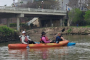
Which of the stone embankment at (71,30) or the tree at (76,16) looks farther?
the tree at (76,16)

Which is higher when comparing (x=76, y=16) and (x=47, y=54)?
(x=47, y=54)

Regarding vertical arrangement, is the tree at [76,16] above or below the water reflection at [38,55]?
below

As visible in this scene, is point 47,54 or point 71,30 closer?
point 47,54

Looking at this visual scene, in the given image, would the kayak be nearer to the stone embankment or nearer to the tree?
the stone embankment

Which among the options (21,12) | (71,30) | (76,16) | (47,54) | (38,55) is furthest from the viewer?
(76,16)

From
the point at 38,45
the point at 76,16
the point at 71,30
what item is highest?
the point at 38,45

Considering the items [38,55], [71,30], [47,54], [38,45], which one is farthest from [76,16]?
[38,55]

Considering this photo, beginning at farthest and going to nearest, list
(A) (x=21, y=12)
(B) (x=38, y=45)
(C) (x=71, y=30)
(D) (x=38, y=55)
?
(A) (x=21, y=12) → (C) (x=71, y=30) → (B) (x=38, y=45) → (D) (x=38, y=55)

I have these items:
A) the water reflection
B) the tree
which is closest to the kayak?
the water reflection

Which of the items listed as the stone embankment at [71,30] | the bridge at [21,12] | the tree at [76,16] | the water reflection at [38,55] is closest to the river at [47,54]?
the water reflection at [38,55]

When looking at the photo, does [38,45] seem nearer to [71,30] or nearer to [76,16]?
[71,30]

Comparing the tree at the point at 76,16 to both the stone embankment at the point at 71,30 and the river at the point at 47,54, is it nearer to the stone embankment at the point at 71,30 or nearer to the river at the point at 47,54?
the stone embankment at the point at 71,30

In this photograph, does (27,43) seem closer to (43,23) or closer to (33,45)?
(33,45)

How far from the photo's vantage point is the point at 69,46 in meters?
26.9
